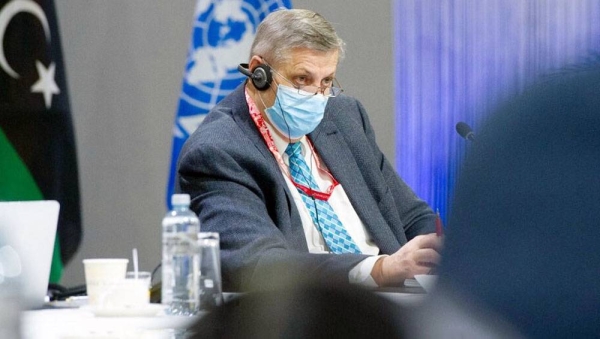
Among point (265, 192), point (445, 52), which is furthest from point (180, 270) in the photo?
point (445, 52)

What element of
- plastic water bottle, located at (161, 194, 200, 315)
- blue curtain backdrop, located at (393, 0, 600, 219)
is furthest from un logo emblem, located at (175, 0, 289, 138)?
plastic water bottle, located at (161, 194, 200, 315)

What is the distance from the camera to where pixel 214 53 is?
3582 millimetres

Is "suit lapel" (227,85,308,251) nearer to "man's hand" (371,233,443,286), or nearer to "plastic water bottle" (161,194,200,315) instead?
"man's hand" (371,233,443,286)

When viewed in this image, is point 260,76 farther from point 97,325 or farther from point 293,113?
point 97,325

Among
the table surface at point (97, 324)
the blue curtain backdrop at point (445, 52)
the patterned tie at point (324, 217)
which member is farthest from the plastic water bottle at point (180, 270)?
the blue curtain backdrop at point (445, 52)

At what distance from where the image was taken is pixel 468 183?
596 mm

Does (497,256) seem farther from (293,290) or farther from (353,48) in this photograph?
(353,48)

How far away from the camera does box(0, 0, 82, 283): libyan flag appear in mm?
3479

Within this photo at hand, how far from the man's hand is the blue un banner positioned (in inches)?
60.9

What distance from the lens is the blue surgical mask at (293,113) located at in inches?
96.3

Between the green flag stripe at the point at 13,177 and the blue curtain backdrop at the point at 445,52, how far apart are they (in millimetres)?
1479

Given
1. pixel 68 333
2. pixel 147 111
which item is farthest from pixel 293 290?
pixel 147 111

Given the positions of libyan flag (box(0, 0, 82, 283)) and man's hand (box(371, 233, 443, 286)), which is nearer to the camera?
man's hand (box(371, 233, 443, 286))

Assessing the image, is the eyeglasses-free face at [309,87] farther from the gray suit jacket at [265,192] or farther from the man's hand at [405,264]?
the man's hand at [405,264]
